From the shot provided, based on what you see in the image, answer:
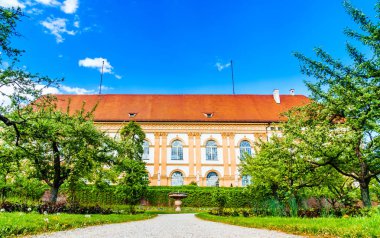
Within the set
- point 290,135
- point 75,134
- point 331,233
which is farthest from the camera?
point 75,134

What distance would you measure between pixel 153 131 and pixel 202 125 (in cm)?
647

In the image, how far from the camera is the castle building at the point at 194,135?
36.2 metres

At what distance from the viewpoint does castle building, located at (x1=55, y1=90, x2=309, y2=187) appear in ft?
119

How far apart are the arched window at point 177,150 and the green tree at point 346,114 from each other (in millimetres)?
26121

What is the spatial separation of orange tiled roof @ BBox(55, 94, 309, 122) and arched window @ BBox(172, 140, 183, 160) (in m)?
3.16

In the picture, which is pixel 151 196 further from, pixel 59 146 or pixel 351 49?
pixel 351 49

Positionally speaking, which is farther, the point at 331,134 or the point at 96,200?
the point at 96,200

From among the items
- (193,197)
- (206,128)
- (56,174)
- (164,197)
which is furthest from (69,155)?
(206,128)

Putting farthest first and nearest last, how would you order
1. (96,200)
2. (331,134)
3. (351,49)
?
(96,200) → (331,134) → (351,49)

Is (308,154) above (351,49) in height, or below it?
below

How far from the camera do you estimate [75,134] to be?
15148 mm

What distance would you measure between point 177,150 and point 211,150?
444cm

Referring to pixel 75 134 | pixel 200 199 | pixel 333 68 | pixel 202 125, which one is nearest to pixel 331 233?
pixel 333 68

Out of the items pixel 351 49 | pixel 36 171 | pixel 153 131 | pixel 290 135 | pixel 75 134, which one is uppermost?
pixel 153 131
